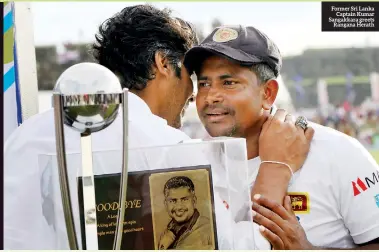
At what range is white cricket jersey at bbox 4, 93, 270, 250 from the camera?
4.79 feet

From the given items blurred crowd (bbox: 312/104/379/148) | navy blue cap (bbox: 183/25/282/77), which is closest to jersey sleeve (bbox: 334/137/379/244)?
navy blue cap (bbox: 183/25/282/77)

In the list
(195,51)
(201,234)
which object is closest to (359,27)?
(195,51)

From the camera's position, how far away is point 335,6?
6.68ft

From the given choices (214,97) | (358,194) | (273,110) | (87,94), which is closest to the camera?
(87,94)

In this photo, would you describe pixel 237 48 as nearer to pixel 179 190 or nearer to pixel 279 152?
pixel 279 152

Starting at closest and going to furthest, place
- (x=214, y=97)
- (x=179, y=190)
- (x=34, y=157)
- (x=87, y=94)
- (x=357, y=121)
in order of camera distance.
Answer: (x=87, y=94)
(x=179, y=190)
(x=34, y=157)
(x=214, y=97)
(x=357, y=121)

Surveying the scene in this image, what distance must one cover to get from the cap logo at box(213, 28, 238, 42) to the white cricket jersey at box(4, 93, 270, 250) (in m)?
0.64

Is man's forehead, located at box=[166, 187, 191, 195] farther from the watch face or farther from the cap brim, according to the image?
the watch face

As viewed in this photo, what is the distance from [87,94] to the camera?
4.00ft

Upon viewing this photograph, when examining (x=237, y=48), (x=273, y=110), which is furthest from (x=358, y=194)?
(x=237, y=48)

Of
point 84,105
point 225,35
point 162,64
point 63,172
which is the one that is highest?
point 225,35

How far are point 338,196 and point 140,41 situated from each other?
2.44 ft

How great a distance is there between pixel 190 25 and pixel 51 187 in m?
0.97

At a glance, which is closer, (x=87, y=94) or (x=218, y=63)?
(x=87, y=94)
